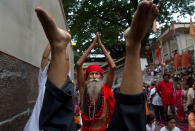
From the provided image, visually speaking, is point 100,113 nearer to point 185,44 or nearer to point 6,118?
point 6,118

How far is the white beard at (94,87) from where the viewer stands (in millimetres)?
2910

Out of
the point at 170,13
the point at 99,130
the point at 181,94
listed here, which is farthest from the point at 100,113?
the point at 170,13

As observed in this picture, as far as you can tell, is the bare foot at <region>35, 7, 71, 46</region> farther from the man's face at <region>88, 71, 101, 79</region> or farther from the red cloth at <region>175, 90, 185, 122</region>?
the red cloth at <region>175, 90, 185, 122</region>

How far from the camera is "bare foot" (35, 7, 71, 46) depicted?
1.26m

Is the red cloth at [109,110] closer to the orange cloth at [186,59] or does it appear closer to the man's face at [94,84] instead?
the man's face at [94,84]

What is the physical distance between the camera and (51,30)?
4.42 feet

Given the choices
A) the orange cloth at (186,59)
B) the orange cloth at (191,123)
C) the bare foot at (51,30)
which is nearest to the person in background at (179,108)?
the orange cloth at (191,123)

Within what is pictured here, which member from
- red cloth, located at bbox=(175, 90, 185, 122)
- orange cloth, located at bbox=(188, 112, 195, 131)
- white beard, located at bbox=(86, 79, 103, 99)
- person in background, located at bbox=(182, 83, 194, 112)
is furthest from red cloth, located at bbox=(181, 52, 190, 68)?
white beard, located at bbox=(86, 79, 103, 99)

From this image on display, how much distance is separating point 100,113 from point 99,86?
0.42 metres

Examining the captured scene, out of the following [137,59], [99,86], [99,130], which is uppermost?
[137,59]

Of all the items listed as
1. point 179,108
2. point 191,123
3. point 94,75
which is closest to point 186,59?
point 179,108

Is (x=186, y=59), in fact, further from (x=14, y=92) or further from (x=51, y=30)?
(x=51, y=30)

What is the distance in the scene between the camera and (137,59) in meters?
1.30

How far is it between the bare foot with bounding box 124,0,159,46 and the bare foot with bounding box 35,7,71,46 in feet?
1.56
